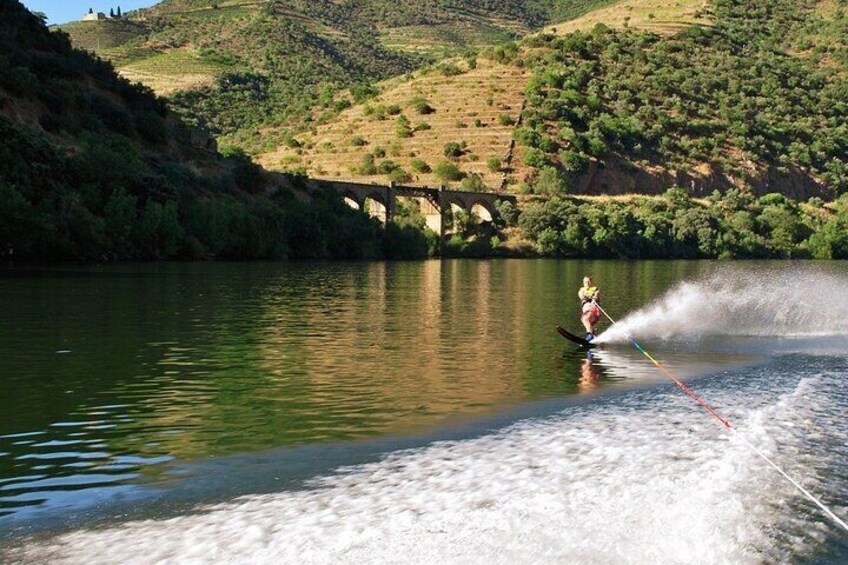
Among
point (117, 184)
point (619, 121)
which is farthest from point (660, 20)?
point (117, 184)

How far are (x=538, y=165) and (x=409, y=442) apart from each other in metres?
117

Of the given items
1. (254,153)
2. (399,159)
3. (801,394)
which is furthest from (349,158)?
(801,394)

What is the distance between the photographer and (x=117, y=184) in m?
64.2

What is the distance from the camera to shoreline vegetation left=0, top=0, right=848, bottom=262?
203 feet

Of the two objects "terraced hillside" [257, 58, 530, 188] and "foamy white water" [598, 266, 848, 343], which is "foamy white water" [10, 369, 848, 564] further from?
"terraced hillside" [257, 58, 530, 188]

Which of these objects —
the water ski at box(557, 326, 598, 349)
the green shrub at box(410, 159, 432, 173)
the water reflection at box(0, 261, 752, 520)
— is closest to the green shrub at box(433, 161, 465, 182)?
the green shrub at box(410, 159, 432, 173)

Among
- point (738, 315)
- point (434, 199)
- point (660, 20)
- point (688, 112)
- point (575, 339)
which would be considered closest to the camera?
point (575, 339)

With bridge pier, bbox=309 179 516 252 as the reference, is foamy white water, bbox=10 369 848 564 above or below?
below

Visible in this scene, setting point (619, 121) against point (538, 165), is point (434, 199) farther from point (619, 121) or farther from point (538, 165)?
point (619, 121)

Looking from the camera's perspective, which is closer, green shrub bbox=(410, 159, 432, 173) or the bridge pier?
the bridge pier

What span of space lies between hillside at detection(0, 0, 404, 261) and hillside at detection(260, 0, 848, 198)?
3648 cm

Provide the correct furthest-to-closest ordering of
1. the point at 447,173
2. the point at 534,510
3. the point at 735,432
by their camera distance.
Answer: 1. the point at 447,173
2. the point at 735,432
3. the point at 534,510

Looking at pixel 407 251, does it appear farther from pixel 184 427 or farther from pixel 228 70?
pixel 228 70

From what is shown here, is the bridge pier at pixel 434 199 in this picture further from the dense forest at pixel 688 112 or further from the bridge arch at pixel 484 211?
the dense forest at pixel 688 112
